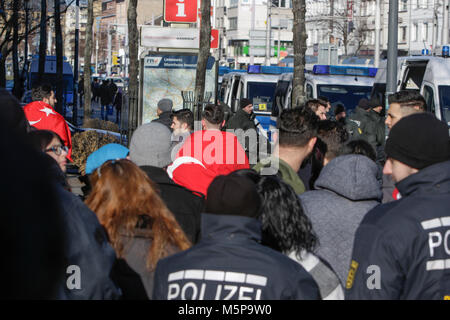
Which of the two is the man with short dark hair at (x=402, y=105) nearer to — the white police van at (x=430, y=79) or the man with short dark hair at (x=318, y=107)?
the man with short dark hair at (x=318, y=107)

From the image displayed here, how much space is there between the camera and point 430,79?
543 inches

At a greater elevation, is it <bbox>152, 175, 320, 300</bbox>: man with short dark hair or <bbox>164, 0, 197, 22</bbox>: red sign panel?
<bbox>164, 0, 197, 22</bbox>: red sign panel

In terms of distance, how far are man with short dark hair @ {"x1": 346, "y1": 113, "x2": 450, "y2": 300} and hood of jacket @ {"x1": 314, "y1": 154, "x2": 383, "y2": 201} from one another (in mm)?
946

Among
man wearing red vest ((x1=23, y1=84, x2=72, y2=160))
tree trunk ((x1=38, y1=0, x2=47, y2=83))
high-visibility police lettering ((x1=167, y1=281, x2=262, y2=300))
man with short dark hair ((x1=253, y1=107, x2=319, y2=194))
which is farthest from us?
tree trunk ((x1=38, y1=0, x2=47, y2=83))

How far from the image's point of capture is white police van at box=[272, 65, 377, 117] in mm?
18766

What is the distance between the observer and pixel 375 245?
2.89 meters

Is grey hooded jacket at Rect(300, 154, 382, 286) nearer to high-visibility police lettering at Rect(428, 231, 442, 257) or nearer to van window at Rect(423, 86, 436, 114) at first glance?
high-visibility police lettering at Rect(428, 231, 442, 257)

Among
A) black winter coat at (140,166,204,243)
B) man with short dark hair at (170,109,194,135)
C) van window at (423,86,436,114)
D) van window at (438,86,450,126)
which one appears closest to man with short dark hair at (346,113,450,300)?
black winter coat at (140,166,204,243)

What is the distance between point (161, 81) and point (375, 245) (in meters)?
17.1

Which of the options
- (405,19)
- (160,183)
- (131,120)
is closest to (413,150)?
(160,183)

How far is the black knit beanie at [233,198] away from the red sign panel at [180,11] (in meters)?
19.7

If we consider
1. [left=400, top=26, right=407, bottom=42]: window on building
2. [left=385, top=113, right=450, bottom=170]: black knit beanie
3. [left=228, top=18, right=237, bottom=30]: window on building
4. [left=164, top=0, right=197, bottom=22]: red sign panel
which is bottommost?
[left=385, top=113, right=450, bottom=170]: black knit beanie

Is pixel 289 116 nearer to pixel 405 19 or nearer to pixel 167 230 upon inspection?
pixel 167 230

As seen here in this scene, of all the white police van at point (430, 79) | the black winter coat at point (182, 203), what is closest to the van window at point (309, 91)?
the white police van at point (430, 79)
